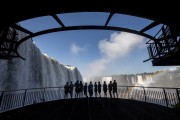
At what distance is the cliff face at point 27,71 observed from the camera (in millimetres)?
21344

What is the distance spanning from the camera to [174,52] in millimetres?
8125

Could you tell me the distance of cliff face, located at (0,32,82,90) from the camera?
2134 centimetres

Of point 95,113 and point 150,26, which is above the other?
point 150,26

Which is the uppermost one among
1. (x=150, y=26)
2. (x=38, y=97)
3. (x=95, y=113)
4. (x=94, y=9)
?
(x=94, y=9)

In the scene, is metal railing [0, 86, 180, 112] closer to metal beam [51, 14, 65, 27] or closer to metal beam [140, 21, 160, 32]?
metal beam [140, 21, 160, 32]

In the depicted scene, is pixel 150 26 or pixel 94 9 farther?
pixel 150 26

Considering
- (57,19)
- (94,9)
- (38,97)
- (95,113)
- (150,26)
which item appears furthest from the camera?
(38,97)

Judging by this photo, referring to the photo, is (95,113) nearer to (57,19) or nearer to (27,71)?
(57,19)

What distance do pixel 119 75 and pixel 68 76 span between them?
48.7 metres

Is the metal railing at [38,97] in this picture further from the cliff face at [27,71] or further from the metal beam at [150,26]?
the metal beam at [150,26]

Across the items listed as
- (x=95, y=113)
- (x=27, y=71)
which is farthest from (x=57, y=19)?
(x=27, y=71)

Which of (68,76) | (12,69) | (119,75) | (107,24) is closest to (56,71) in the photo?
(68,76)

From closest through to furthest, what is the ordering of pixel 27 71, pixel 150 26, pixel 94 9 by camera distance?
pixel 94 9 → pixel 150 26 → pixel 27 71

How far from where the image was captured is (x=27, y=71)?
2566cm
